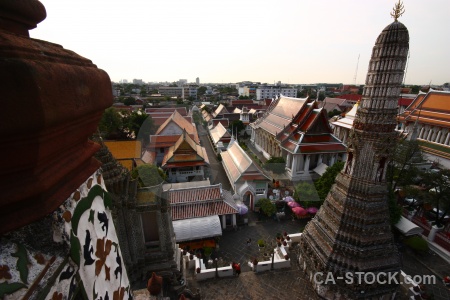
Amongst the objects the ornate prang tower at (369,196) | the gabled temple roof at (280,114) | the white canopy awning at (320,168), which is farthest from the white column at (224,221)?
the gabled temple roof at (280,114)

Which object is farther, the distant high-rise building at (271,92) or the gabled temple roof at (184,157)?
the distant high-rise building at (271,92)

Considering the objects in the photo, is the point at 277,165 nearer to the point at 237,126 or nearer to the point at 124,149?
the point at 124,149

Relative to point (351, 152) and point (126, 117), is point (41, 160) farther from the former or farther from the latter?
point (126, 117)

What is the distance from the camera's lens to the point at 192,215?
13781mm

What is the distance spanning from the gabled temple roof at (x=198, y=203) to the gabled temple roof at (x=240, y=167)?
122 inches

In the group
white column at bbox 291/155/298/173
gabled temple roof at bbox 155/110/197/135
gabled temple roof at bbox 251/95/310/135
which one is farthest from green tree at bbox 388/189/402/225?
gabled temple roof at bbox 155/110/197/135

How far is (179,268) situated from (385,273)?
7.67 metres

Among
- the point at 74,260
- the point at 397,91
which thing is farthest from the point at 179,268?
the point at 397,91

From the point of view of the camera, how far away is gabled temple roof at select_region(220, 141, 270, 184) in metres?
17.3

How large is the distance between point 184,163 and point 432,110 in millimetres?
27663

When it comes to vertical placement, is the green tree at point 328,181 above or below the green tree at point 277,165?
above

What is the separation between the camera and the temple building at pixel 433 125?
79.5ft

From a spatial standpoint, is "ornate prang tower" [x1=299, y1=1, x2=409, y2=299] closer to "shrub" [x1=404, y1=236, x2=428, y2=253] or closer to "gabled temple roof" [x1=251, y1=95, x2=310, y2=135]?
"shrub" [x1=404, y1=236, x2=428, y2=253]

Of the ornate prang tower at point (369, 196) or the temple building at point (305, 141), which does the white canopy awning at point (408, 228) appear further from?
the temple building at point (305, 141)
